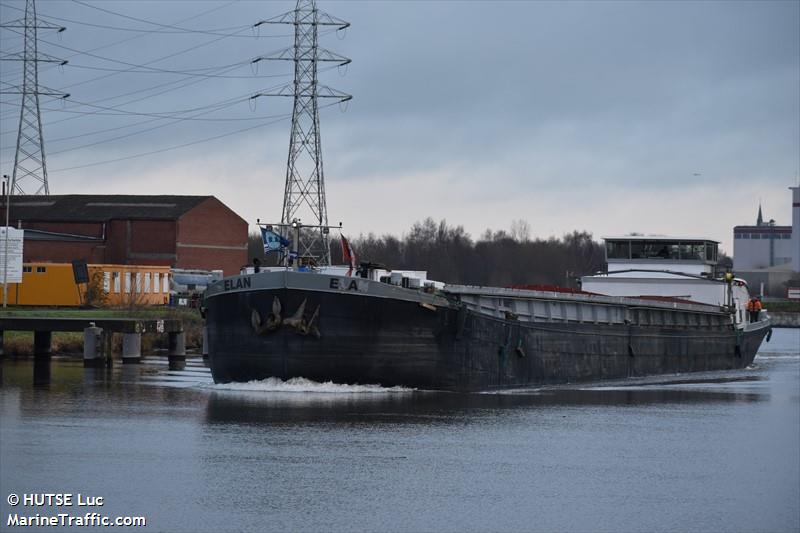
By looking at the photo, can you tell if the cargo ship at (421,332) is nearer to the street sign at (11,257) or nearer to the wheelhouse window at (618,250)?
the wheelhouse window at (618,250)

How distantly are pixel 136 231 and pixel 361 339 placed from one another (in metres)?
54.9

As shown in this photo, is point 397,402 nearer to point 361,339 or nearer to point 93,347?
point 361,339

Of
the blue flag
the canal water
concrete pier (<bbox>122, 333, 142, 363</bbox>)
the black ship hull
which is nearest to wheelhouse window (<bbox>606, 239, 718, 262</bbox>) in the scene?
the black ship hull

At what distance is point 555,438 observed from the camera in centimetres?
3108

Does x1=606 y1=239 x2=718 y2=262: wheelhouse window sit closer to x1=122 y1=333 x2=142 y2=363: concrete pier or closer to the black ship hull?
the black ship hull

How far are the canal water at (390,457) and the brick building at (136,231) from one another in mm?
48103

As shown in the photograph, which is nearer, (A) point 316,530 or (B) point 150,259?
(A) point 316,530

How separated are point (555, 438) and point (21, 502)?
13.6m

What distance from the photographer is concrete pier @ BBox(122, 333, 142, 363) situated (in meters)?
50.1

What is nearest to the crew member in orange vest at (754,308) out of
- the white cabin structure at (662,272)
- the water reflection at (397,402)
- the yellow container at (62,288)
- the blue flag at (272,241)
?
the white cabin structure at (662,272)

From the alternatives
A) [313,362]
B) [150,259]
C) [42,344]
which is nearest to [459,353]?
[313,362]

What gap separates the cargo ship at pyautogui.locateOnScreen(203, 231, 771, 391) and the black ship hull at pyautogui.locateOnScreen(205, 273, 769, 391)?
3 centimetres

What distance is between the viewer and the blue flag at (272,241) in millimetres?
38656

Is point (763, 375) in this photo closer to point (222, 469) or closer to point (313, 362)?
point (313, 362)
